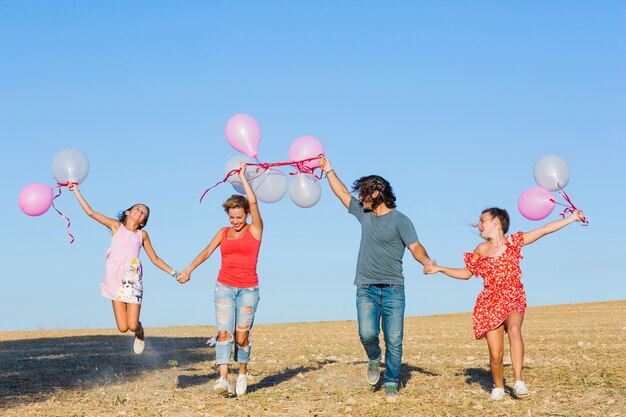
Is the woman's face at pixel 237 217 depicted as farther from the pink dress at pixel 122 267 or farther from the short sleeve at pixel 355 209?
the pink dress at pixel 122 267

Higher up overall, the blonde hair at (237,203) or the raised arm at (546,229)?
the blonde hair at (237,203)

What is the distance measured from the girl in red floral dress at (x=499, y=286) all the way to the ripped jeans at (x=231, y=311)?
7.98 ft

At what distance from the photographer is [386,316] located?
10.1 m

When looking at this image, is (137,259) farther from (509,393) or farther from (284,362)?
(509,393)

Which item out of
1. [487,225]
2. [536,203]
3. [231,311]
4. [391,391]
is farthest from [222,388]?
[536,203]

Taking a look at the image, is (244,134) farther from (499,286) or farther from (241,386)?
(499,286)

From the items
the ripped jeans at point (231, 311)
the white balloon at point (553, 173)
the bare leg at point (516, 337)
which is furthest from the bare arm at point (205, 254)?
the white balloon at point (553, 173)

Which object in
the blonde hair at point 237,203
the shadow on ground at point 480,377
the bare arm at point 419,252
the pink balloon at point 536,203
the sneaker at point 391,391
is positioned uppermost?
the blonde hair at point 237,203

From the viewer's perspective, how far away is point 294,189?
11953mm

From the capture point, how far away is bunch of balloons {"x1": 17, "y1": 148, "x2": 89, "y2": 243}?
1265 cm

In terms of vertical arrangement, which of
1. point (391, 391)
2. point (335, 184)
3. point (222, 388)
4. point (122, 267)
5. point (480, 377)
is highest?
point (335, 184)

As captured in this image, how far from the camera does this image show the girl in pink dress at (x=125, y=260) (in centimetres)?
1234

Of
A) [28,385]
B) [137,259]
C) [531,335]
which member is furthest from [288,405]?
[531,335]

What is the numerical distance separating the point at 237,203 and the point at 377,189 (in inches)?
74.9
